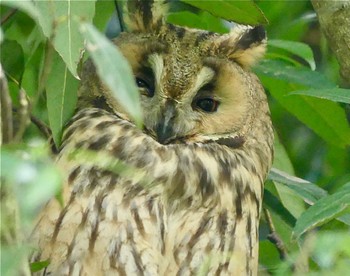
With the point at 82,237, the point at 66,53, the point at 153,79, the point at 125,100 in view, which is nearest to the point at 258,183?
the point at 153,79

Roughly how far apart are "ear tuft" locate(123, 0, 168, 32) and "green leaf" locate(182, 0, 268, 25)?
0.49 ft

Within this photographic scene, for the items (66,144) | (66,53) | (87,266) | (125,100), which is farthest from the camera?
(66,144)

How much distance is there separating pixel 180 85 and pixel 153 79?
0.07 metres

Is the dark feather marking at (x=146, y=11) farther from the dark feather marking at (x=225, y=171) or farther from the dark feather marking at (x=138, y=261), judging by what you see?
the dark feather marking at (x=138, y=261)

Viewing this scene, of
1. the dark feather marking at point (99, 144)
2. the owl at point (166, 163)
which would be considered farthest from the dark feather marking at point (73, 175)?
the dark feather marking at point (99, 144)

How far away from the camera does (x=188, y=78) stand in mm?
2893

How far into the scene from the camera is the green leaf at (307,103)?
3.14 metres

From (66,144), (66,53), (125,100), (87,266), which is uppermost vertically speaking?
(125,100)

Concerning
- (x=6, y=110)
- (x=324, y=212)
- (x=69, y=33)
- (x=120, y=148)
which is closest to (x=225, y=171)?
(x=120, y=148)

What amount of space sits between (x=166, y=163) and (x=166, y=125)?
0.33ft

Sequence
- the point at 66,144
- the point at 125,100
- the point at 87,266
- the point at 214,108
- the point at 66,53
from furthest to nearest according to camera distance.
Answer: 1. the point at 214,108
2. the point at 66,144
3. the point at 87,266
4. the point at 66,53
5. the point at 125,100

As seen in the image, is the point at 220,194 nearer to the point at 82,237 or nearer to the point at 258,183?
the point at 258,183

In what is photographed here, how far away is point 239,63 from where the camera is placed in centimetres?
308

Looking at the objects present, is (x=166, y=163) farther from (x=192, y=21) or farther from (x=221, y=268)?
(x=192, y=21)
